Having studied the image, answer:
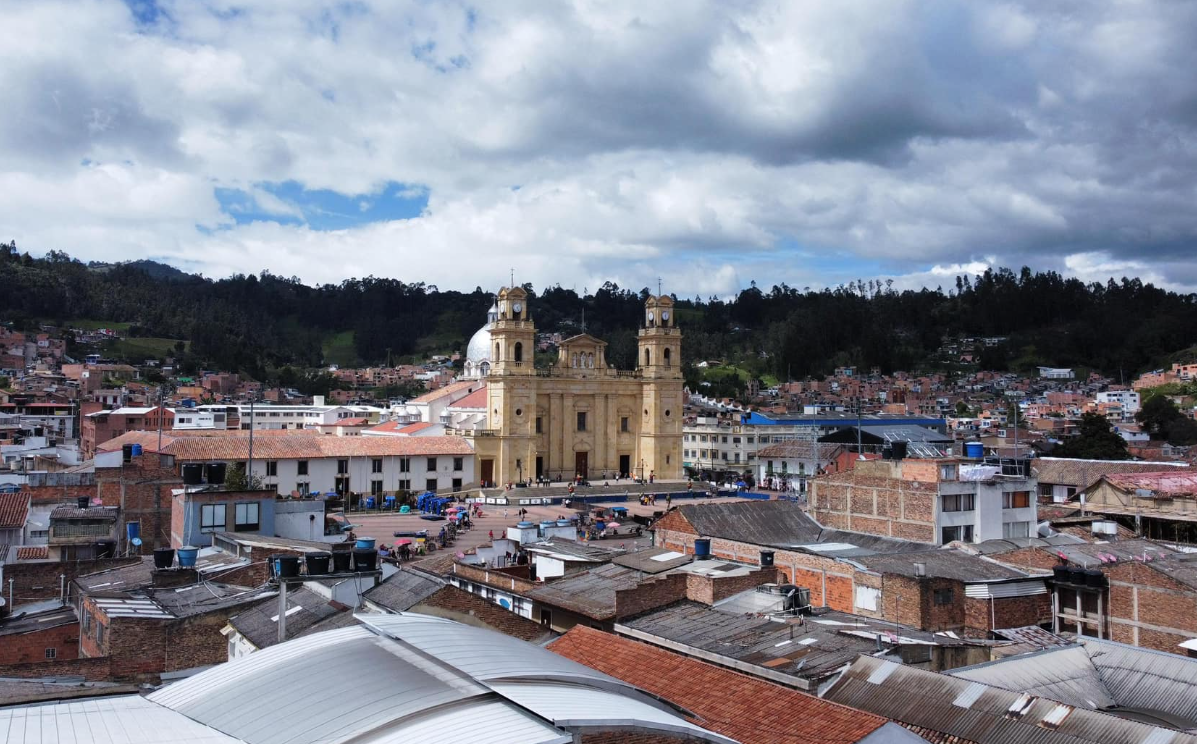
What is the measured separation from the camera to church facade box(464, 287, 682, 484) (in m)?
63.5

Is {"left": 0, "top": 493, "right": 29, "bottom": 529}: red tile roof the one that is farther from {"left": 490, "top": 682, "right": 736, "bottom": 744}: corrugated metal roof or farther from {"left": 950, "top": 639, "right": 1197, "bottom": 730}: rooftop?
{"left": 950, "top": 639, "right": 1197, "bottom": 730}: rooftop

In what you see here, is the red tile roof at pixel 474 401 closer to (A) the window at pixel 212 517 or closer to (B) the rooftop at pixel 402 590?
(A) the window at pixel 212 517

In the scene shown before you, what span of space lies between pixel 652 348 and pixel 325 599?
53.0 m

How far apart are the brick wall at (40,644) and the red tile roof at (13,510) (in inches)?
343

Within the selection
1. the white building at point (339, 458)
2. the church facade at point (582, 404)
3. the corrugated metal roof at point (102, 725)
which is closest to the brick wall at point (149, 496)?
the corrugated metal roof at point (102, 725)

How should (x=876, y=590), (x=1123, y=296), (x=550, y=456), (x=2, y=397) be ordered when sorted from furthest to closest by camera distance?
(x=1123, y=296), (x=2, y=397), (x=550, y=456), (x=876, y=590)

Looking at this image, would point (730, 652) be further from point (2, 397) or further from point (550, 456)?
point (2, 397)

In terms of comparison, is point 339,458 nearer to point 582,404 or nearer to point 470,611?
point 582,404

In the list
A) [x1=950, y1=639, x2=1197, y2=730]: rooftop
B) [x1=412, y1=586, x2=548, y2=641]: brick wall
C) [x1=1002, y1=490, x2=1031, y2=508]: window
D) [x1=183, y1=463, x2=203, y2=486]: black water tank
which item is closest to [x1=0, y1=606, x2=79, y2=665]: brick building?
[x1=412, y1=586, x2=548, y2=641]: brick wall

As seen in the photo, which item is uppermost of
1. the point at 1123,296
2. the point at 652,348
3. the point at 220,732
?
the point at 1123,296

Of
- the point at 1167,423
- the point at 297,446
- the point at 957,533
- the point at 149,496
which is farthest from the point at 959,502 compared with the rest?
the point at 1167,423

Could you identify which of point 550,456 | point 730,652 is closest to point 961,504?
point 730,652

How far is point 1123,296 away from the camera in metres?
167

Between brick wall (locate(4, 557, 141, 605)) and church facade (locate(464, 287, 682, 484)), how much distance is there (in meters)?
40.9
